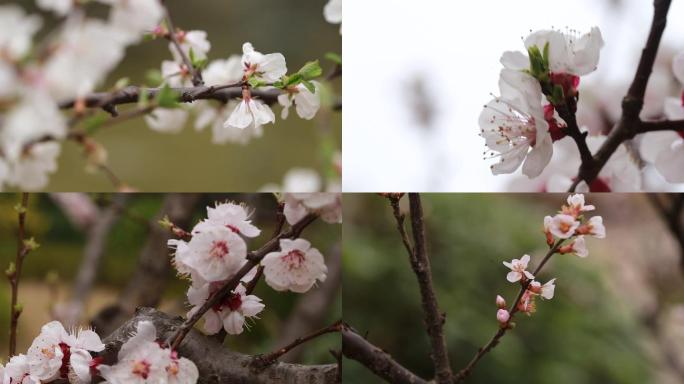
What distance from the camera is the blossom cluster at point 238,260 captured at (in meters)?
0.80

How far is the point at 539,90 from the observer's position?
79cm

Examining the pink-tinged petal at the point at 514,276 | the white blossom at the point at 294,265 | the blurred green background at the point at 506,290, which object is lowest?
the blurred green background at the point at 506,290

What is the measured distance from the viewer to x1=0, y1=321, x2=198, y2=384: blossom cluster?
80 cm

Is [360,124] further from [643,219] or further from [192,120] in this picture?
[643,219]

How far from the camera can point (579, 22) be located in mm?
949

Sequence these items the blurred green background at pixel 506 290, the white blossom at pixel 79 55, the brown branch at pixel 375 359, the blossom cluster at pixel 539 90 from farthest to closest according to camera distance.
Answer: the blurred green background at pixel 506 290, the brown branch at pixel 375 359, the blossom cluster at pixel 539 90, the white blossom at pixel 79 55

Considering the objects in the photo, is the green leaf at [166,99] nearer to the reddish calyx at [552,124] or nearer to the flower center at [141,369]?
the flower center at [141,369]

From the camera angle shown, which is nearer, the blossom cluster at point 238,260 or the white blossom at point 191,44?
the blossom cluster at point 238,260

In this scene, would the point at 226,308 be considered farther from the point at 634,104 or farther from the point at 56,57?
the point at 634,104

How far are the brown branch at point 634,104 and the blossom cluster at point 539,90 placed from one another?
65mm

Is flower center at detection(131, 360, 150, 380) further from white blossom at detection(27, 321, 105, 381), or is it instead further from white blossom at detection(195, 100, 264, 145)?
white blossom at detection(195, 100, 264, 145)

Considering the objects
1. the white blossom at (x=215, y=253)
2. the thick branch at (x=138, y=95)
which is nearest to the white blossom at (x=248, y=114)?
the thick branch at (x=138, y=95)

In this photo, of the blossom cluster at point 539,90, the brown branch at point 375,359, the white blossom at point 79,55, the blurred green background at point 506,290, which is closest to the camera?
the white blossom at point 79,55

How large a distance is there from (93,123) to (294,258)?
0.27 metres
